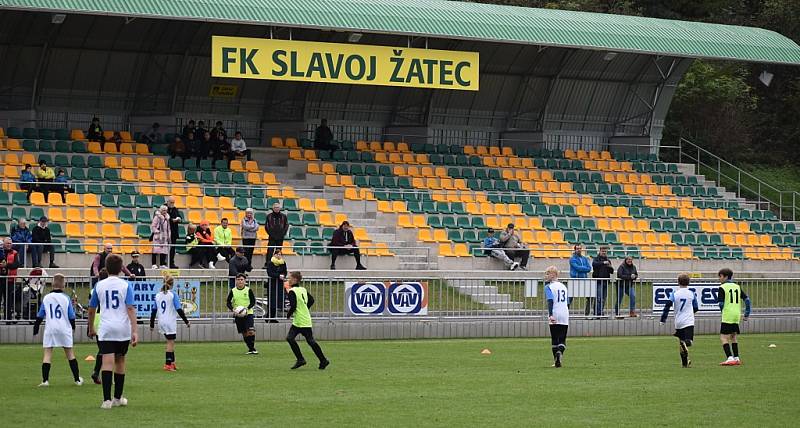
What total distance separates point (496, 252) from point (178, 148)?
31.4ft

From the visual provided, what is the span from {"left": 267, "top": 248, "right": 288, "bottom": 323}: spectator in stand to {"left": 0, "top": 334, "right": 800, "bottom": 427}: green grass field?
1.67 meters

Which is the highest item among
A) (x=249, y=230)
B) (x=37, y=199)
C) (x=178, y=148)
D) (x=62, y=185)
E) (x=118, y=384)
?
(x=178, y=148)

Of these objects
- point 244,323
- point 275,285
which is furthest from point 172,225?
point 244,323

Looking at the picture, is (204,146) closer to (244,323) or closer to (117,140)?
(117,140)

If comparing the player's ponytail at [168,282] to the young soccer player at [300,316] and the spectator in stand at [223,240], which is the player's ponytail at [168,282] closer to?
the young soccer player at [300,316]

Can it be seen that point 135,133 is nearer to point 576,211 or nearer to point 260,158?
point 260,158

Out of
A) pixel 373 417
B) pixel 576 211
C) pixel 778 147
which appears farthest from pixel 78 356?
pixel 778 147

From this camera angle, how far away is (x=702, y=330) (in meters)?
30.5

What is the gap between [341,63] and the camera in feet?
121

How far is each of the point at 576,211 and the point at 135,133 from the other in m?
13.4

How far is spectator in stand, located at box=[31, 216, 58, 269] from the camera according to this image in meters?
27.6

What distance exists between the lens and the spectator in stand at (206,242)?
29.9 metres

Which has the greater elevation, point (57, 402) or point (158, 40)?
point (158, 40)

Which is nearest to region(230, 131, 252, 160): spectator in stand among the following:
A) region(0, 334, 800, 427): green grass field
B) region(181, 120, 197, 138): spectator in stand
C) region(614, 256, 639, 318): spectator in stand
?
region(181, 120, 197, 138): spectator in stand
